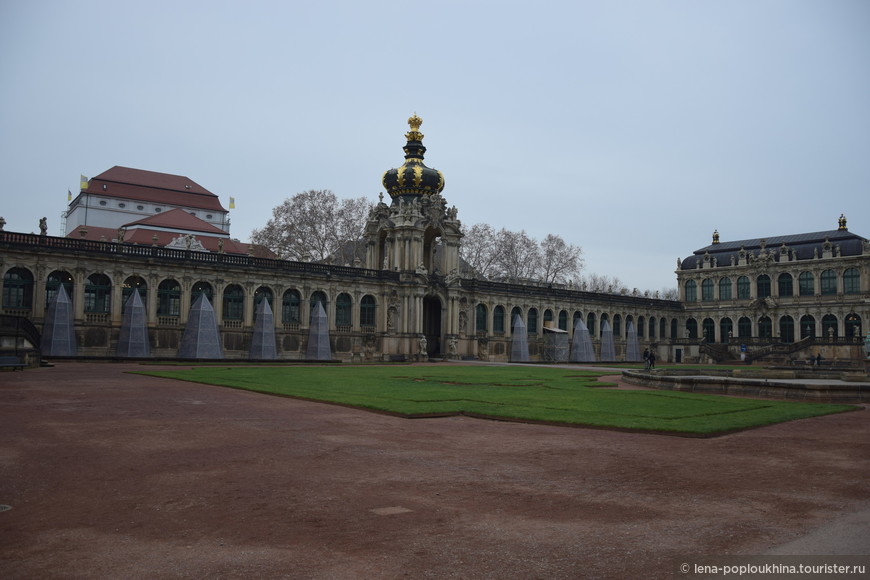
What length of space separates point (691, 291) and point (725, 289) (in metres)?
5.02

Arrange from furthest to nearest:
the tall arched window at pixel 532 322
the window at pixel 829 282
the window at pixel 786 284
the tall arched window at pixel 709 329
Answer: the tall arched window at pixel 709 329, the window at pixel 786 284, the window at pixel 829 282, the tall arched window at pixel 532 322

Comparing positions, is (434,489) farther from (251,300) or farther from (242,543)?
(251,300)

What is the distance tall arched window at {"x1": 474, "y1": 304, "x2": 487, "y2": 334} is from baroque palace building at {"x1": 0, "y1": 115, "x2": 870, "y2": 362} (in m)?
0.17

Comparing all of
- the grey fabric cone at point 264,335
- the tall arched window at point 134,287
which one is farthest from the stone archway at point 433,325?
the tall arched window at point 134,287

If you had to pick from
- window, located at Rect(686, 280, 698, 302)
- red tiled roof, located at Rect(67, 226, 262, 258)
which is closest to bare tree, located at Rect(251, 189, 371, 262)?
red tiled roof, located at Rect(67, 226, 262, 258)

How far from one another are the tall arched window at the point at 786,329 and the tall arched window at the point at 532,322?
34508mm

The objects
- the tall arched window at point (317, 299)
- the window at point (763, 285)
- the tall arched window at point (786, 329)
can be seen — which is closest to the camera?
the tall arched window at point (317, 299)

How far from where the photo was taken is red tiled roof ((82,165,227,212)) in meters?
100

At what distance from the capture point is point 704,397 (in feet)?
83.3

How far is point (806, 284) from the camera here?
8956cm

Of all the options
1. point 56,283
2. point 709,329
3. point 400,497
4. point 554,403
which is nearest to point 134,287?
point 56,283

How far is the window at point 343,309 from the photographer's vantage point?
63713 mm

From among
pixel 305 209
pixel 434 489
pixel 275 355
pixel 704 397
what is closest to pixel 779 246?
pixel 305 209

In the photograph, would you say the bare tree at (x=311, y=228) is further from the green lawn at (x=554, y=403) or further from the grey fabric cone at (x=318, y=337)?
the green lawn at (x=554, y=403)
